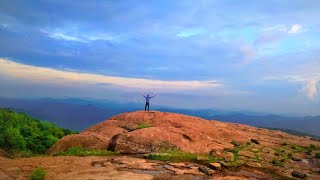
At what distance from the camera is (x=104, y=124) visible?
40375 millimetres

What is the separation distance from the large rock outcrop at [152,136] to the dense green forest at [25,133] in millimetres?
23884

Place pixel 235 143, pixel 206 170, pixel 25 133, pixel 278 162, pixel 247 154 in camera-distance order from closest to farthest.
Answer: pixel 206 170, pixel 278 162, pixel 247 154, pixel 235 143, pixel 25 133

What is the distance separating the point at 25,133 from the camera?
233ft

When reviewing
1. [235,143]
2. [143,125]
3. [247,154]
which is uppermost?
[143,125]

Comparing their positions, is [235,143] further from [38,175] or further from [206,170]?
[38,175]

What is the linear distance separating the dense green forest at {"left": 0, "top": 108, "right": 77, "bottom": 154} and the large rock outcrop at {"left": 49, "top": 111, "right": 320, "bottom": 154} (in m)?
23.9

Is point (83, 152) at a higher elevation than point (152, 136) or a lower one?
lower

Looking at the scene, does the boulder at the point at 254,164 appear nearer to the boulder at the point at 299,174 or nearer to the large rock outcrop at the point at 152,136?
the boulder at the point at 299,174

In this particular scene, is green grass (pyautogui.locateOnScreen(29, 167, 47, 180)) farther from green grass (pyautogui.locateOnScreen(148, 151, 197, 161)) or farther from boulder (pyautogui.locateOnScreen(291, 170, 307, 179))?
boulder (pyautogui.locateOnScreen(291, 170, 307, 179))

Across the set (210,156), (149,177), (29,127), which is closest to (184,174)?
(149,177)

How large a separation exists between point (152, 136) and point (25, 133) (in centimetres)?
4727

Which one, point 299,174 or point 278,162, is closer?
point 299,174

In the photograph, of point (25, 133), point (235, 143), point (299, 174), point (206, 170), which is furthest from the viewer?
point (25, 133)

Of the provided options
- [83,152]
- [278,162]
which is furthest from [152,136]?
[278,162]
